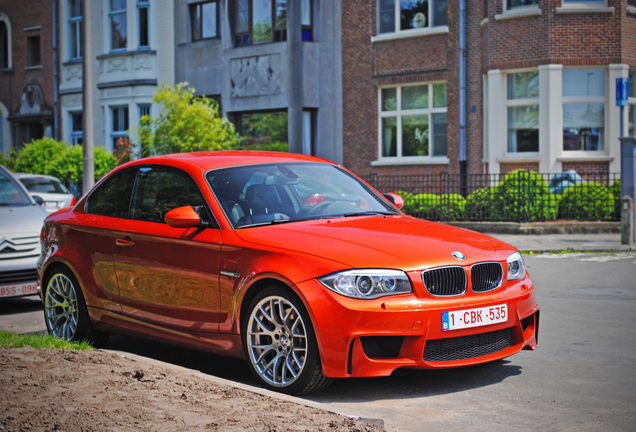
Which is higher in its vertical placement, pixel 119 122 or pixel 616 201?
pixel 119 122

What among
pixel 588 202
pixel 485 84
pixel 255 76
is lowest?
pixel 588 202

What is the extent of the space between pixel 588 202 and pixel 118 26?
2029 centimetres

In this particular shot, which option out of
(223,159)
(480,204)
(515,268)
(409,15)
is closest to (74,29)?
(409,15)

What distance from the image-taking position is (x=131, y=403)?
5.10 m

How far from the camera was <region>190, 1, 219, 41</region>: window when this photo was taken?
3191 cm

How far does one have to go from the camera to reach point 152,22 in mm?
32750

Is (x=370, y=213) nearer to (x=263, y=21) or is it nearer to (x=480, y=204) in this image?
(x=480, y=204)

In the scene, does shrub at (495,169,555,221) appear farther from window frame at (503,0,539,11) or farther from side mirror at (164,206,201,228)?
side mirror at (164,206,201,228)

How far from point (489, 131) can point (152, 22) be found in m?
14.0

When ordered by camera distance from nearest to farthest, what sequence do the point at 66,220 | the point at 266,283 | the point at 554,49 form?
the point at 266,283
the point at 66,220
the point at 554,49

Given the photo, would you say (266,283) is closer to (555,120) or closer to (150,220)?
(150,220)

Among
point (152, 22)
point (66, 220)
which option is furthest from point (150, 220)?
point (152, 22)

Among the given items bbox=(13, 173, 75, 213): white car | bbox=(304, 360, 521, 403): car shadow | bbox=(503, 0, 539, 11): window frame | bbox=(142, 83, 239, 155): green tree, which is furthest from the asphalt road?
bbox=(142, 83, 239, 155): green tree

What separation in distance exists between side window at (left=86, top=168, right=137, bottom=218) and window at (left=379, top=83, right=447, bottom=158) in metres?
19.8
